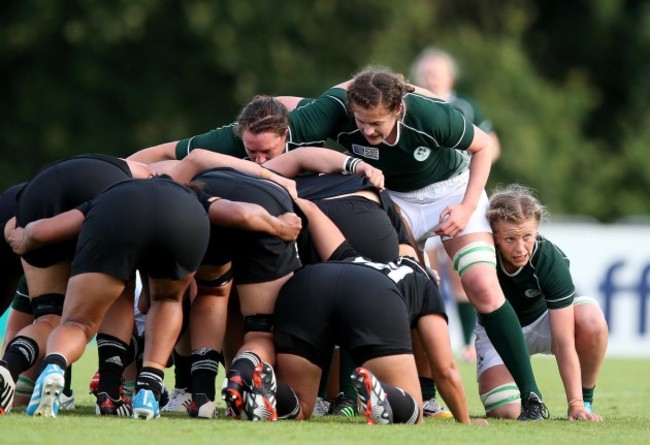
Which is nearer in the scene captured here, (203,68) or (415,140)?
(415,140)

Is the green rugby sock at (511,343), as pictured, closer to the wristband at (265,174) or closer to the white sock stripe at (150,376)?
the wristband at (265,174)

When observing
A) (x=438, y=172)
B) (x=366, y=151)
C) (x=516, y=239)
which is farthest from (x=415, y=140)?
(x=516, y=239)

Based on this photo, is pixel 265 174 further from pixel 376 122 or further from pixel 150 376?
pixel 150 376

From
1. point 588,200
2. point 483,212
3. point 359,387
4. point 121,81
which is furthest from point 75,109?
point 359,387

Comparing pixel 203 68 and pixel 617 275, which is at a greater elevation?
pixel 203 68

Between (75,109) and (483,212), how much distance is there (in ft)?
49.9

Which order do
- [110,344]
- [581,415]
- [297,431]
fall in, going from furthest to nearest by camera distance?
[581,415] < [110,344] < [297,431]

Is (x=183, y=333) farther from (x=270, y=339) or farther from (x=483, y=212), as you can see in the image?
(x=483, y=212)

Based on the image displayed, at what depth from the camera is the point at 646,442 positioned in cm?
540

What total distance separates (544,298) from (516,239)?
443 mm

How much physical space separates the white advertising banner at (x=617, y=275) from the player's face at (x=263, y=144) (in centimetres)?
684

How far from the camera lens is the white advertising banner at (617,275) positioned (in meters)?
13.0

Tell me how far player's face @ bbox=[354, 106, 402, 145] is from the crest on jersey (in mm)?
236

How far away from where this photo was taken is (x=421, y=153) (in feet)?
22.8
